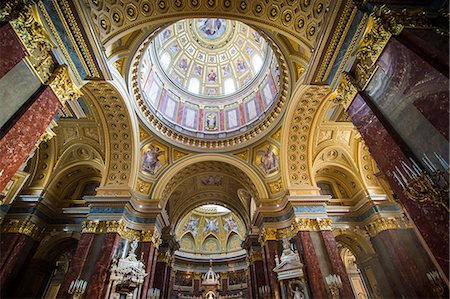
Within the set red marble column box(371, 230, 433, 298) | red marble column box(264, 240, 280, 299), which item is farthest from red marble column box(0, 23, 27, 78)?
red marble column box(371, 230, 433, 298)

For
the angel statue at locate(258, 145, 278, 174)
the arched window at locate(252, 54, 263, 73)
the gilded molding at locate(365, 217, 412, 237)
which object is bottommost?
the gilded molding at locate(365, 217, 412, 237)

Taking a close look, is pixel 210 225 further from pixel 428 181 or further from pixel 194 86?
pixel 428 181

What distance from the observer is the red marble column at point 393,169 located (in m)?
3.76

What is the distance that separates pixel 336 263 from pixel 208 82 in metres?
16.2

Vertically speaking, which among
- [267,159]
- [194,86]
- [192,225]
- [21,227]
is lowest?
[21,227]

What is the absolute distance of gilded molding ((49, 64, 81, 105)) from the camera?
5477mm

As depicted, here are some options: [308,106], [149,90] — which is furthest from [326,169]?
[149,90]

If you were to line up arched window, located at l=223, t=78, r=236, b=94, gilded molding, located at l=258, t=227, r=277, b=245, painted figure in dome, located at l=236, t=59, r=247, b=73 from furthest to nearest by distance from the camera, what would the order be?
arched window, located at l=223, t=78, r=236, b=94
painted figure in dome, located at l=236, t=59, r=247, b=73
gilded molding, located at l=258, t=227, r=277, b=245

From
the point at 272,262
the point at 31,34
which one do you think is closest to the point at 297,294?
the point at 272,262

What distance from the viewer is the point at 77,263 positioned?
31.1 ft

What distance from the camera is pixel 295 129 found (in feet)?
41.2

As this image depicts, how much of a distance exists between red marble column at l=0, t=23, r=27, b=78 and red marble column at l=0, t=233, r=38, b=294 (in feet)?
31.7

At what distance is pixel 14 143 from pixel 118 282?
24.5ft

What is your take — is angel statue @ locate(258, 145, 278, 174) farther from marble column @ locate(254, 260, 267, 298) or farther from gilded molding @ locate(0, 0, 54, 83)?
gilded molding @ locate(0, 0, 54, 83)
